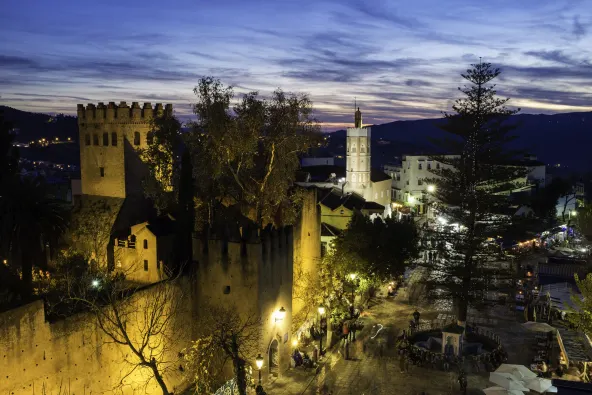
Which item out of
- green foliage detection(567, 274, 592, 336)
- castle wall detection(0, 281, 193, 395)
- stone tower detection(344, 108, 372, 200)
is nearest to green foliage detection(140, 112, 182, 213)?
castle wall detection(0, 281, 193, 395)

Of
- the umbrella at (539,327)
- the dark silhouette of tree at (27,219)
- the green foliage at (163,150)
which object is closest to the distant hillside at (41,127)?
the green foliage at (163,150)

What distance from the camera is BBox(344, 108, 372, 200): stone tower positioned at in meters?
69.1

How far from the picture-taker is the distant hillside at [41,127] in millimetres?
108688

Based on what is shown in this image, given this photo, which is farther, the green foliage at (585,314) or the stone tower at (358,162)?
the stone tower at (358,162)

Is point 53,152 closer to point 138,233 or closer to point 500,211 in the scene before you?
point 138,233

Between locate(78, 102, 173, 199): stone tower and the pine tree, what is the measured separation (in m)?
17.7

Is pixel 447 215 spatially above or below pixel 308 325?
above

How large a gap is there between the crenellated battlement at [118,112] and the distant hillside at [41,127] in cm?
8025

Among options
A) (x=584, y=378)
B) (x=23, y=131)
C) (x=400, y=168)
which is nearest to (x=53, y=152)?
(x=23, y=131)

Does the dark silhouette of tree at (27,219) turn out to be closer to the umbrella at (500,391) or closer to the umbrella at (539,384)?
the umbrella at (500,391)

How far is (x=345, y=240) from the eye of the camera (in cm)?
3331

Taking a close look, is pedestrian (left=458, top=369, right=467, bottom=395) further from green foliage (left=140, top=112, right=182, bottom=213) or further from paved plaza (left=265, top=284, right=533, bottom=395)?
Result: green foliage (left=140, top=112, right=182, bottom=213)

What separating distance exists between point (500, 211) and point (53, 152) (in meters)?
93.3

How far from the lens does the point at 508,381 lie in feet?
62.8
